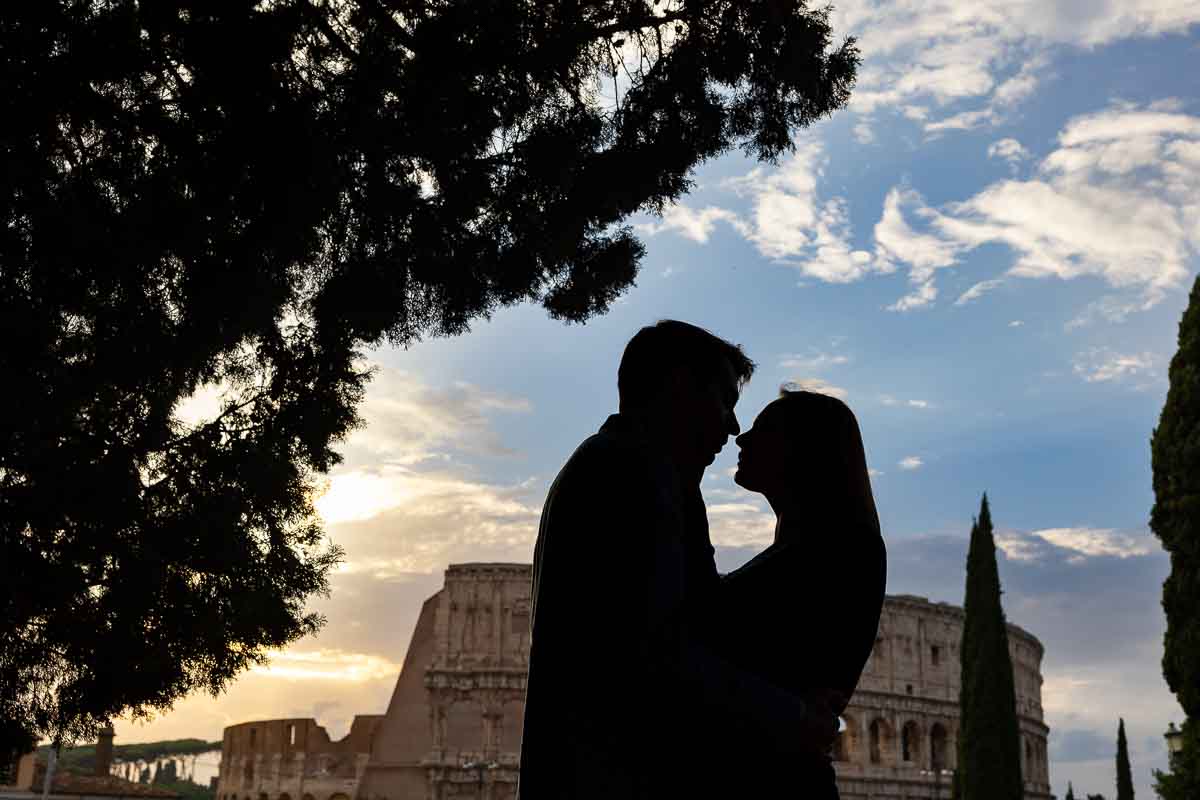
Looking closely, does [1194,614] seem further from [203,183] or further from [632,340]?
[632,340]

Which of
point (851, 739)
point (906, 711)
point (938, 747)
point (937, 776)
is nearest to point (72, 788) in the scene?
point (851, 739)

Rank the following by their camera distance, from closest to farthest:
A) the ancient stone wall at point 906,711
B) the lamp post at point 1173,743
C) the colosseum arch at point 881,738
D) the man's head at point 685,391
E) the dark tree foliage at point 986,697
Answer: the man's head at point 685,391 < the lamp post at point 1173,743 < the dark tree foliage at point 986,697 < the ancient stone wall at point 906,711 < the colosseum arch at point 881,738

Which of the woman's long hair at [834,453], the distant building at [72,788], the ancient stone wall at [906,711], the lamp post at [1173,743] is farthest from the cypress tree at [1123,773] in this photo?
the woman's long hair at [834,453]

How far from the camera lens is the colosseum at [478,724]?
46.6 metres

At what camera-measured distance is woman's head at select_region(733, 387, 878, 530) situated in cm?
229

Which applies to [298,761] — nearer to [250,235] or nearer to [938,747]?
[938,747]

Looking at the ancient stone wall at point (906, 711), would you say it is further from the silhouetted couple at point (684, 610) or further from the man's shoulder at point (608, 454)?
the man's shoulder at point (608, 454)

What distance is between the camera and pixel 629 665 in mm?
1902

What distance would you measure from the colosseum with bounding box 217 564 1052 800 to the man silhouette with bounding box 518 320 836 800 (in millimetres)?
45016

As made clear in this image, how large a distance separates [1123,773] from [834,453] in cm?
4408

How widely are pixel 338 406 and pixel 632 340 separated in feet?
19.0

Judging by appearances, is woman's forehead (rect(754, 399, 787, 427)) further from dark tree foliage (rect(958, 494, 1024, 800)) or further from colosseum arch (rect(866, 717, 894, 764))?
colosseum arch (rect(866, 717, 894, 764))

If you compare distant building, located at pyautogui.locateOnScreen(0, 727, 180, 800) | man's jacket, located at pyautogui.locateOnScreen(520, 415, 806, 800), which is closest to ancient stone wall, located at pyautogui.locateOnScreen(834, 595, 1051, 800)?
distant building, located at pyautogui.locateOnScreen(0, 727, 180, 800)

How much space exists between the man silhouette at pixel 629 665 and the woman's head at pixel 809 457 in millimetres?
306
